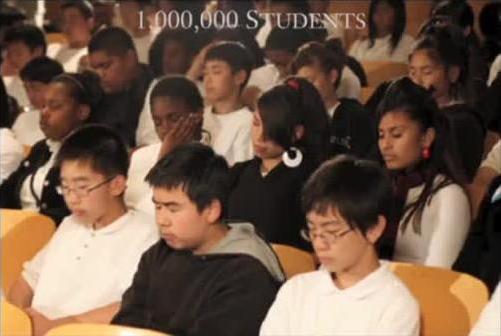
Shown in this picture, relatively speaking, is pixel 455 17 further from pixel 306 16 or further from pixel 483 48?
pixel 306 16

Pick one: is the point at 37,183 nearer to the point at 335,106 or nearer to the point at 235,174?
the point at 235,174

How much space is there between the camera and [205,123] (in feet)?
8.34

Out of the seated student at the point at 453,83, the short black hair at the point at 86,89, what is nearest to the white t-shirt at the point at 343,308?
the seated student at the point at 453,83

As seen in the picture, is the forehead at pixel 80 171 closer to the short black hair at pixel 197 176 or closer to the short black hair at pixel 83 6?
the short black hair at pixel 197 176

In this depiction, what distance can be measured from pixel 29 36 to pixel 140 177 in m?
0.53

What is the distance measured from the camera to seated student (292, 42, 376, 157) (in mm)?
2350

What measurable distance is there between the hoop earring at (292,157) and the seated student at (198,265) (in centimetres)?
33

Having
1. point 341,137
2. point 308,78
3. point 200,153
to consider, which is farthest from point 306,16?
point 200,153

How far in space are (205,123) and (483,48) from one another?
71 cm

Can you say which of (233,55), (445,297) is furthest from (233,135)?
(445,297)

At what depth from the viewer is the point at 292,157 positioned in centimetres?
243

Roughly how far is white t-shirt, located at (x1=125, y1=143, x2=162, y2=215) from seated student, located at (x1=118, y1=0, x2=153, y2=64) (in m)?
0.24

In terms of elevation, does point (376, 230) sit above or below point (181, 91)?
below

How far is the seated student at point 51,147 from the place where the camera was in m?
2.68
